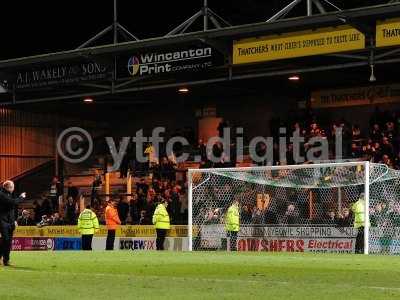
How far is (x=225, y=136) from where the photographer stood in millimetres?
35250

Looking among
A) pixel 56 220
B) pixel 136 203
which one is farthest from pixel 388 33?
pixel 56 220

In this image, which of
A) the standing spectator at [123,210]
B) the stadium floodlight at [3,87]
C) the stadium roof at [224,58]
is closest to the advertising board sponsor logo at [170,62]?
the stadium roof at [224,58]

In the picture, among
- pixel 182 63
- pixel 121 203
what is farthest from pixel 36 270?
pixel 121 203

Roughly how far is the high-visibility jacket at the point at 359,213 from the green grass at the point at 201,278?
440 centimetres

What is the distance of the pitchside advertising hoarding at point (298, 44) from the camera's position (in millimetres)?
24359

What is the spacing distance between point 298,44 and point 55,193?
15.4m

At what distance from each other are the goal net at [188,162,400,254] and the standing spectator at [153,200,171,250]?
2.61ft

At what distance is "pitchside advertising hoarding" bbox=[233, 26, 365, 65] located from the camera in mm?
24359

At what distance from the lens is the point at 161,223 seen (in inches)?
1030

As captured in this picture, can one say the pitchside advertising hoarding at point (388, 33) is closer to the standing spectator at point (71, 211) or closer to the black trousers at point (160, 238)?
the black trousers at point (160, 238)

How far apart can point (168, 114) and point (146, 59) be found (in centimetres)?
1153

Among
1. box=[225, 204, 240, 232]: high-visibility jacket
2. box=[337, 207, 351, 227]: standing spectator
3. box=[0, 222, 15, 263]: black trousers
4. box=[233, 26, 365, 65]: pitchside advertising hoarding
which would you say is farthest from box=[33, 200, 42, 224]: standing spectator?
box=[0, 222, 15, 263]: black trousers

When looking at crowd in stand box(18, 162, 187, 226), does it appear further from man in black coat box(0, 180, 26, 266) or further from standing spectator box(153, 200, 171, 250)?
man in black coat box(0, 180, 26, 266)

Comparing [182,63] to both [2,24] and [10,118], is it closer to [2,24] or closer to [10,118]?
[2,24]
